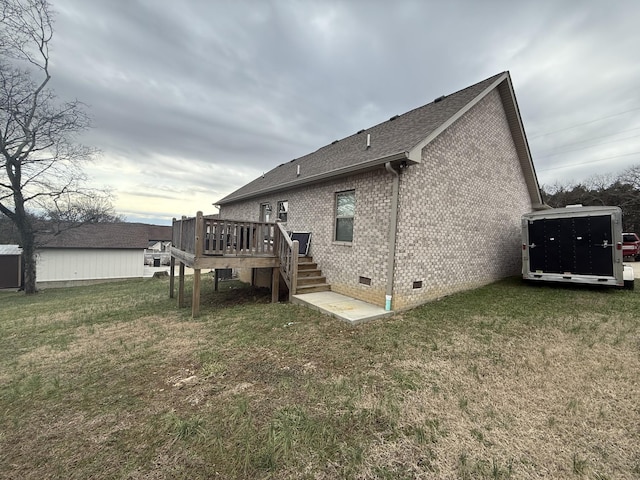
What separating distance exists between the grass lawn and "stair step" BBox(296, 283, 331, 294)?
5.62ft

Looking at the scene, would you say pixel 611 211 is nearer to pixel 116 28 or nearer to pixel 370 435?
pixel 370 435

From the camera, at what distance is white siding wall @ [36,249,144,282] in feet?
72.1

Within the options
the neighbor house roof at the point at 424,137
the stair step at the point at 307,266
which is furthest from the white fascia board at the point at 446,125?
the stair step at the point at 307,266

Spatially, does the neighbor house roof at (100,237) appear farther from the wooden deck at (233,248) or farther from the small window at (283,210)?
the wooden deck at (233,248)

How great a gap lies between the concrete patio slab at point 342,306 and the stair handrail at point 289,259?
0.39 m

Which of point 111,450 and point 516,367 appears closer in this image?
point 111,450

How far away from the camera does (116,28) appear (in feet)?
26.8

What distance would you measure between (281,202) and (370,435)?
908 centimetres

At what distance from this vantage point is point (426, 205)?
6484mm

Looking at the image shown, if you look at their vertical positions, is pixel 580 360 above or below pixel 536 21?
below

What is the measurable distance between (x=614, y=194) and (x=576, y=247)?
22.7 metres

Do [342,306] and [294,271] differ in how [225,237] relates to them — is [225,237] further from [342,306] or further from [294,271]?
[342,306]

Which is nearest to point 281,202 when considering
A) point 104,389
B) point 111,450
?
point 104,389

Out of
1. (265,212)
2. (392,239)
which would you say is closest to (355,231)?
(392,239)
